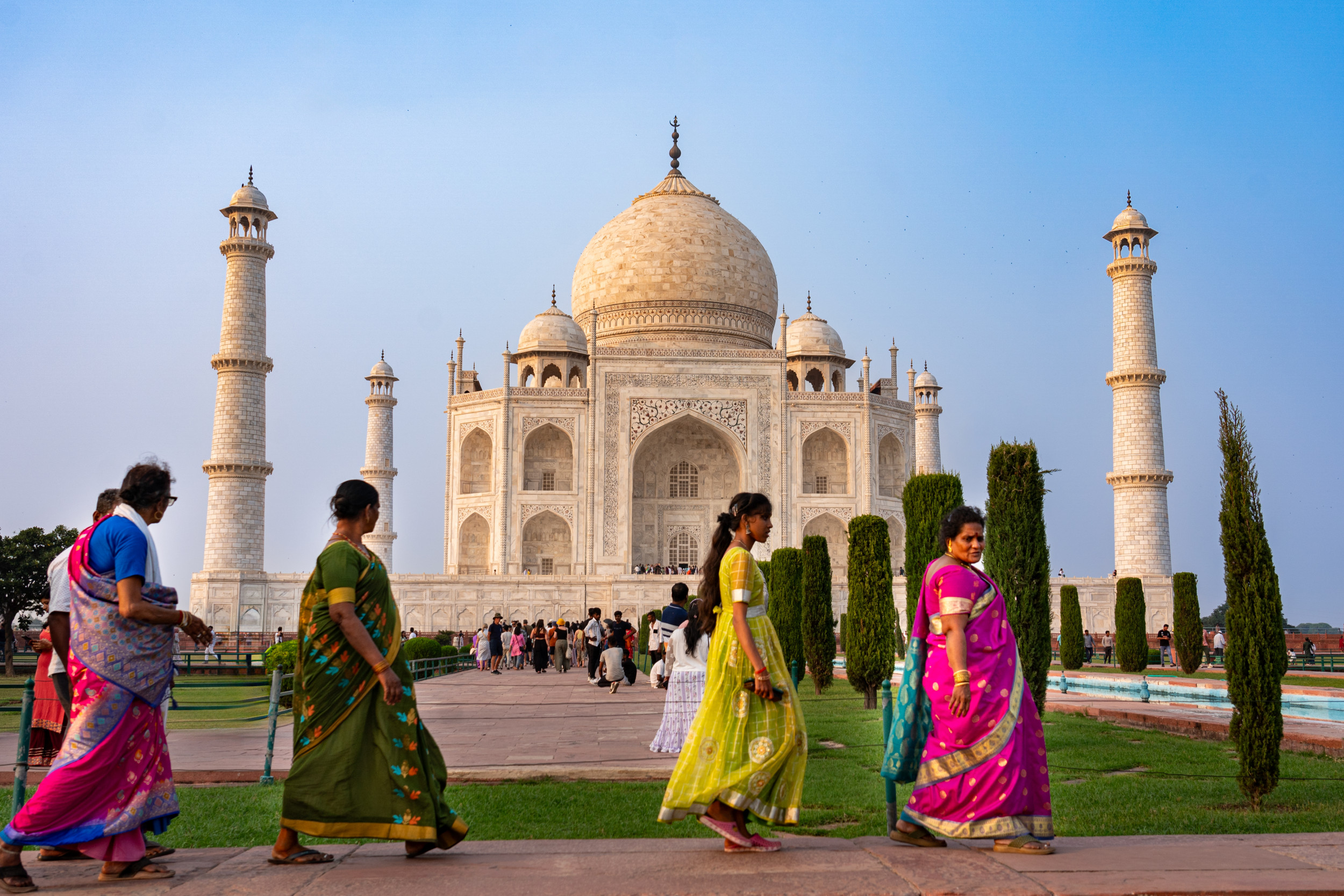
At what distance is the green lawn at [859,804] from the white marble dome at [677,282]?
23.5 meters

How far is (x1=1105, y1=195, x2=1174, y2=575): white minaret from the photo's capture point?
2455 centimetres

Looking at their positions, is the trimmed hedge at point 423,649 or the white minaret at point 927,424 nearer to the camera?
the trimmed hedge at point 423,649

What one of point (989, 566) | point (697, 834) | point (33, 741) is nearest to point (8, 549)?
point (33, 741)

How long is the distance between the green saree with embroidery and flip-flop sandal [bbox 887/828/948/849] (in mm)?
1327

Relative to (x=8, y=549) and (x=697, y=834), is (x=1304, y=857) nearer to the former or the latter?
(x=697, y=834)

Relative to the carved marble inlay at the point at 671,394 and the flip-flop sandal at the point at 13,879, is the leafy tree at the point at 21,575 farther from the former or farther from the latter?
the flip-flop sandal at the point at 13,879

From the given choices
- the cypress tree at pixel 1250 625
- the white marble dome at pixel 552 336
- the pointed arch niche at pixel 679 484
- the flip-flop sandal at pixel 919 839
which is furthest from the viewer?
the white marble dome at pixel 552 336

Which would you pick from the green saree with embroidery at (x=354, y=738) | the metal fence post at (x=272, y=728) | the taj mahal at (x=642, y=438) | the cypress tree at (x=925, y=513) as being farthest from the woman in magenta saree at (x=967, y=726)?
the taj mahal at (x=642, y=438)

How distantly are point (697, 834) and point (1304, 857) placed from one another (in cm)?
192

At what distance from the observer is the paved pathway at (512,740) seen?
5.74 metres

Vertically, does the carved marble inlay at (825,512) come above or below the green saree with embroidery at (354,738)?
above

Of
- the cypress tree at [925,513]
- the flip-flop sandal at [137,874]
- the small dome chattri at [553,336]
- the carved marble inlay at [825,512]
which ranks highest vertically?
the small dome chattri at [553,336]

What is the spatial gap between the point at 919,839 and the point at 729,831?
0.61 metres

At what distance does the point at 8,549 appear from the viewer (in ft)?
59.6
